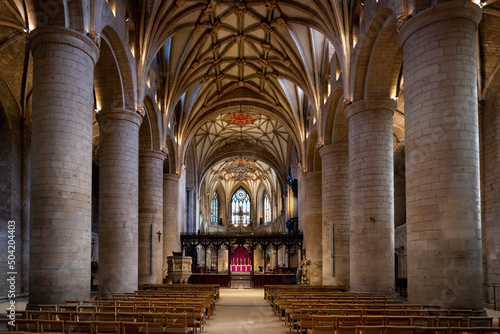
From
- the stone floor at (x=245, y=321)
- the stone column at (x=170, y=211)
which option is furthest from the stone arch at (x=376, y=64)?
the stone column at (x=170, y=211)

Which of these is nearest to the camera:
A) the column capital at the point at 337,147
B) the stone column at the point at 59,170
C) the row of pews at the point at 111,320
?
the row of pews at the point at 111,320

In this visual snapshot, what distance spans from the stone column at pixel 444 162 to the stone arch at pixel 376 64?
4648 mm

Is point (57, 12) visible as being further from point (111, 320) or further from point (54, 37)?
point (111, 320)

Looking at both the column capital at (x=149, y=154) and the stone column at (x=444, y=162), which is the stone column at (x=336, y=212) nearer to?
the column capital at (x=149, y=154)

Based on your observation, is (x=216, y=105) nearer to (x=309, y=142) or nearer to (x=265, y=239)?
(x=309, y=142)

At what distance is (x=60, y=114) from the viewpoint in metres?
12.5

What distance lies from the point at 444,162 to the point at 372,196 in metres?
5.83

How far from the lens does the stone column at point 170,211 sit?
1258 inches

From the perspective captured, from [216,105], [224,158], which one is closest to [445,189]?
[216,105]

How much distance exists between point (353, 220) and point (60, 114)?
1037 cm

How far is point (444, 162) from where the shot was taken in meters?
11.2

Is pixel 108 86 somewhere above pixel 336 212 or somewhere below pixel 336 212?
above

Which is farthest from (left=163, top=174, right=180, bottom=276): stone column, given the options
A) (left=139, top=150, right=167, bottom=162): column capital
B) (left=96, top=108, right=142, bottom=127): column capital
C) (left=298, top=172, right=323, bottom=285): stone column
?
(left=96, top=108, right=142, bottom=127): column capital

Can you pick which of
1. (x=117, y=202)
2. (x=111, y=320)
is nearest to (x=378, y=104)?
(x=117, y=202)
